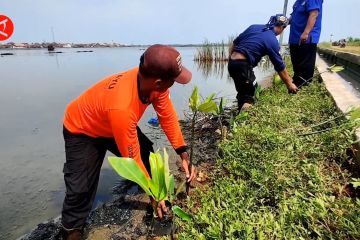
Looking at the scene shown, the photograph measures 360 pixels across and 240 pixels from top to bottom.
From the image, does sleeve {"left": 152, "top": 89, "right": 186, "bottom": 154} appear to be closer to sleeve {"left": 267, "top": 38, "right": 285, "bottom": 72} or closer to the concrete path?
the concrete path

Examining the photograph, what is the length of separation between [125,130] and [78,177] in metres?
0.74

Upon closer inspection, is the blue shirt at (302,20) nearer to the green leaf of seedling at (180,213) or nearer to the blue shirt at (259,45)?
the blue shirt at (259,45)

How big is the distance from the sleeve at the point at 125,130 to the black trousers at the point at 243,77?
2.73 meters

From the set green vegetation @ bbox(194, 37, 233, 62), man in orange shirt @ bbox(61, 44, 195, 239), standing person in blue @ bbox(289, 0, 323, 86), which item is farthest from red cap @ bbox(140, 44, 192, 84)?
green vegetation @ bbox(194, 37, 233, 62)

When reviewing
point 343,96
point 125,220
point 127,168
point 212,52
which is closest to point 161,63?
point 127,168

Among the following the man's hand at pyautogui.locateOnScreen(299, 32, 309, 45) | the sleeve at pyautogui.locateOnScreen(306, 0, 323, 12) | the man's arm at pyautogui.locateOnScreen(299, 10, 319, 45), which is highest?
the sleeve at pyautogui.locateOnScreen(306, 0, 323, 12)

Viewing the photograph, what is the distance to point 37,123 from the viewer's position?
657 cm

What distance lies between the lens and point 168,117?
8.51ft

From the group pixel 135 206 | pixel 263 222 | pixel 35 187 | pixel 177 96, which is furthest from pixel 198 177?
pixel 177 96

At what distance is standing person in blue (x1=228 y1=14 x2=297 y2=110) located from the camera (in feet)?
13.4

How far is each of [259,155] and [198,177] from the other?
1.12 metres

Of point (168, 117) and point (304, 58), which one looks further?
point (304, 58)

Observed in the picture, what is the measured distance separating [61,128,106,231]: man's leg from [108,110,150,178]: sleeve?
574 millimetres

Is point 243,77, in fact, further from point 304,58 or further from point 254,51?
point 304,58
